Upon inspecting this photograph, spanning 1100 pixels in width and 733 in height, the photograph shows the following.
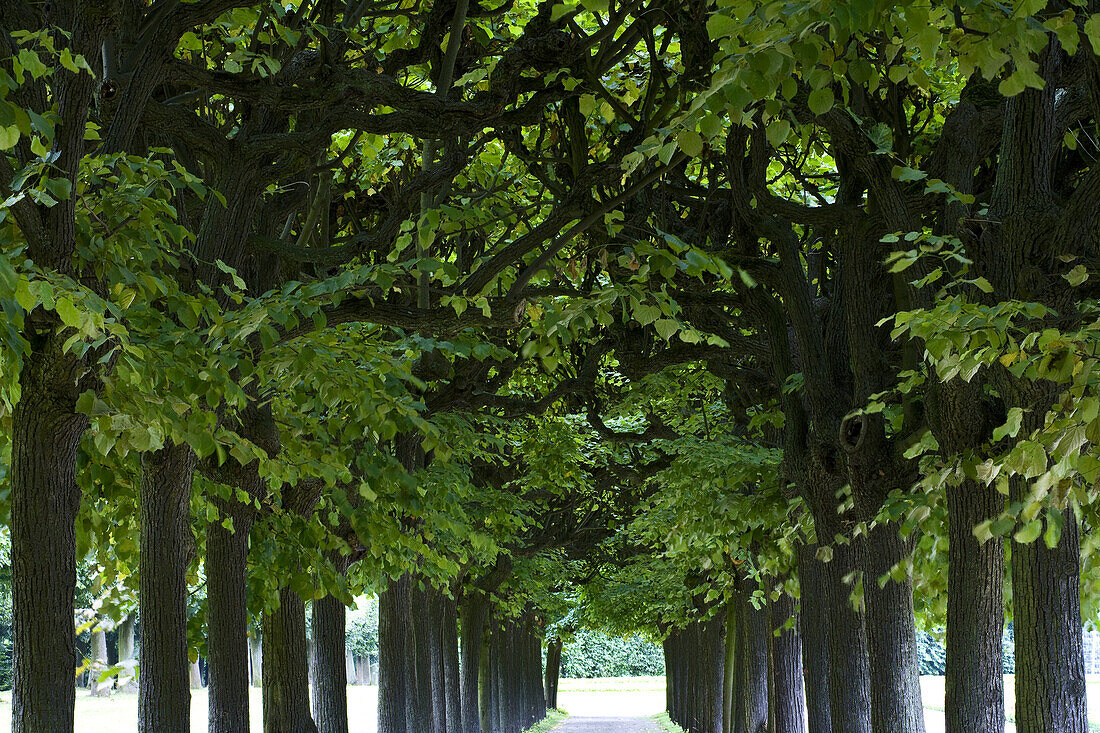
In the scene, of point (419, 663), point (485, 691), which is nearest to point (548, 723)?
point (485, 691)

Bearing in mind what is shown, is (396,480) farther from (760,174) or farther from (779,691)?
(779,691)

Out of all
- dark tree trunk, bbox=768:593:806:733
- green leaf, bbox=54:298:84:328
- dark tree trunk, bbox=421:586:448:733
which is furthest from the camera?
dark tree trunk, bbox=421:586:448:733

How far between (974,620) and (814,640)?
12.4ft

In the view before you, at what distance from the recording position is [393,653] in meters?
13.8

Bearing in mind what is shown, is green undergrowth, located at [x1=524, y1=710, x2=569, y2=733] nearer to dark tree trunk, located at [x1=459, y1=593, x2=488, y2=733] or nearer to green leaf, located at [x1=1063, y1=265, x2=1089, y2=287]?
dark tree trunk, located at [x1=459, y1=593, x2=488, y2=733]

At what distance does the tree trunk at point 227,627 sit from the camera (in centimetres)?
761

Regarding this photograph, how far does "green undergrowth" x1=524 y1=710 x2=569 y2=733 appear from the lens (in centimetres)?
3731

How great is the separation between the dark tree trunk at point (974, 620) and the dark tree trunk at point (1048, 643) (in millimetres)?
672

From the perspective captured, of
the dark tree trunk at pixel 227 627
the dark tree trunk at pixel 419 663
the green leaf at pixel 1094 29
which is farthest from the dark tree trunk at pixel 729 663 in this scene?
the green leaf at pixel 1094 29

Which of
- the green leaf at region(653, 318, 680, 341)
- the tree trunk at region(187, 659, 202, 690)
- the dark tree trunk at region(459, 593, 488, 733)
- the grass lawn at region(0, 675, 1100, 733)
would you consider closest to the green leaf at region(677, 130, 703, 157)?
the green leaf at region(653, 318, 680, 341)

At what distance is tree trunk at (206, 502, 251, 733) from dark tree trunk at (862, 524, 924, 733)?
467cm

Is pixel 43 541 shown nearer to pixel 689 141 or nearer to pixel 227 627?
pixel 227 627

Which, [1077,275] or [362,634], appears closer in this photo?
[1077,275]

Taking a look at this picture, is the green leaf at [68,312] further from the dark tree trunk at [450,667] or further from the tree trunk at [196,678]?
the tree trunk at [196,678]
